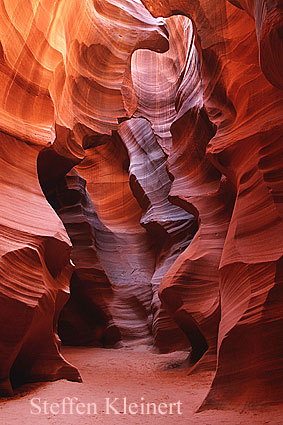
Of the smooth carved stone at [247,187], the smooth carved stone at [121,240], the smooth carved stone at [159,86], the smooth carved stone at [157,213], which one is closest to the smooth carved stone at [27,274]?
the smooth carved stone at [247,187]

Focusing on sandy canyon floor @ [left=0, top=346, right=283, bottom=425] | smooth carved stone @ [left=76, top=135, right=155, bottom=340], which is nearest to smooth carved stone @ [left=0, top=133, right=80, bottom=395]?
sandy canyon floor @ [left=0, top=346, right=283, bottom=425]

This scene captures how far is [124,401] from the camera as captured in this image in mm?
5504

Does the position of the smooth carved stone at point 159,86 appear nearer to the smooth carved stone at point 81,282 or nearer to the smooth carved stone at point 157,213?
the smooth carved stone at point 157,213

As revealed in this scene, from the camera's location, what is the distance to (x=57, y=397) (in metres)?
5.63

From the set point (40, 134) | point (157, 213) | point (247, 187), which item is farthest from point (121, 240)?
point (247, 187)

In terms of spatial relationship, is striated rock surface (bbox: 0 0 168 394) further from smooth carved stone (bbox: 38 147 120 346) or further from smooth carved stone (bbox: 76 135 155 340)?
smooth carved stone (bbox: 38 147 120 346)

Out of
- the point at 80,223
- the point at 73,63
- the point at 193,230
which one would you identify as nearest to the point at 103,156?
the point at 80,223

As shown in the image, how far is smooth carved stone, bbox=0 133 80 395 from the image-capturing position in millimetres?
5773

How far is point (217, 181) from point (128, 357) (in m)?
4.30

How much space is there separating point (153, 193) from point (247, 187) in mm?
7584

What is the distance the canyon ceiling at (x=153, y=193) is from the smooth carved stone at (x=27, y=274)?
0.07ft

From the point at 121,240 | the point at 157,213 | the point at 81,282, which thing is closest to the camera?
the point at 81,282

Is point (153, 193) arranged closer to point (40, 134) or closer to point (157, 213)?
point (157, 213)

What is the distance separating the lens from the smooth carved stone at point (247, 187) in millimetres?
4633
